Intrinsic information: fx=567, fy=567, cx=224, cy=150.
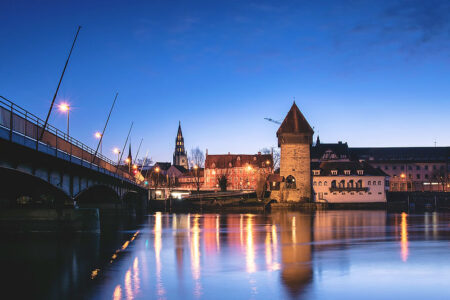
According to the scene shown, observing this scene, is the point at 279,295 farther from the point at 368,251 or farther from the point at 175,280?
the point at 368,251

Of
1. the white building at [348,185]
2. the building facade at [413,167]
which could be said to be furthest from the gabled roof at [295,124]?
the building facade at [413,167]

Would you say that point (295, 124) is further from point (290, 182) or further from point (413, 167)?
point (413, 167)

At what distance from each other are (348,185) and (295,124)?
18.2 m

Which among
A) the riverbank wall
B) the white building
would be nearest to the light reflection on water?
the riverbank wall

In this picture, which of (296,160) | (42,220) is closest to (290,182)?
(296,160)

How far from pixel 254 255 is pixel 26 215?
18432 mm

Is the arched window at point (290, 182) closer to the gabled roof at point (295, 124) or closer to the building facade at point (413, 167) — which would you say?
the gabled roof at point (295, 124)

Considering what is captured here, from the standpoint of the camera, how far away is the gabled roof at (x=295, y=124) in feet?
403

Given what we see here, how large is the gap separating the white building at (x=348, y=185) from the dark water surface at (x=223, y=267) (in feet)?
271

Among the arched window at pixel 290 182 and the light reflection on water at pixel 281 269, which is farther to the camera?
the arched window at pixel 290 182

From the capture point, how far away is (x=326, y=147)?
157875 mm

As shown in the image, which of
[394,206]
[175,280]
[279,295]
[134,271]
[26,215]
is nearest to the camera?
[279,295]

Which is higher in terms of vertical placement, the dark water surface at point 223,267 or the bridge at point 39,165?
the bridge at point 39,165

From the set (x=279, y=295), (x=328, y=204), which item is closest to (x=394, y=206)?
(x=328, y=204)
